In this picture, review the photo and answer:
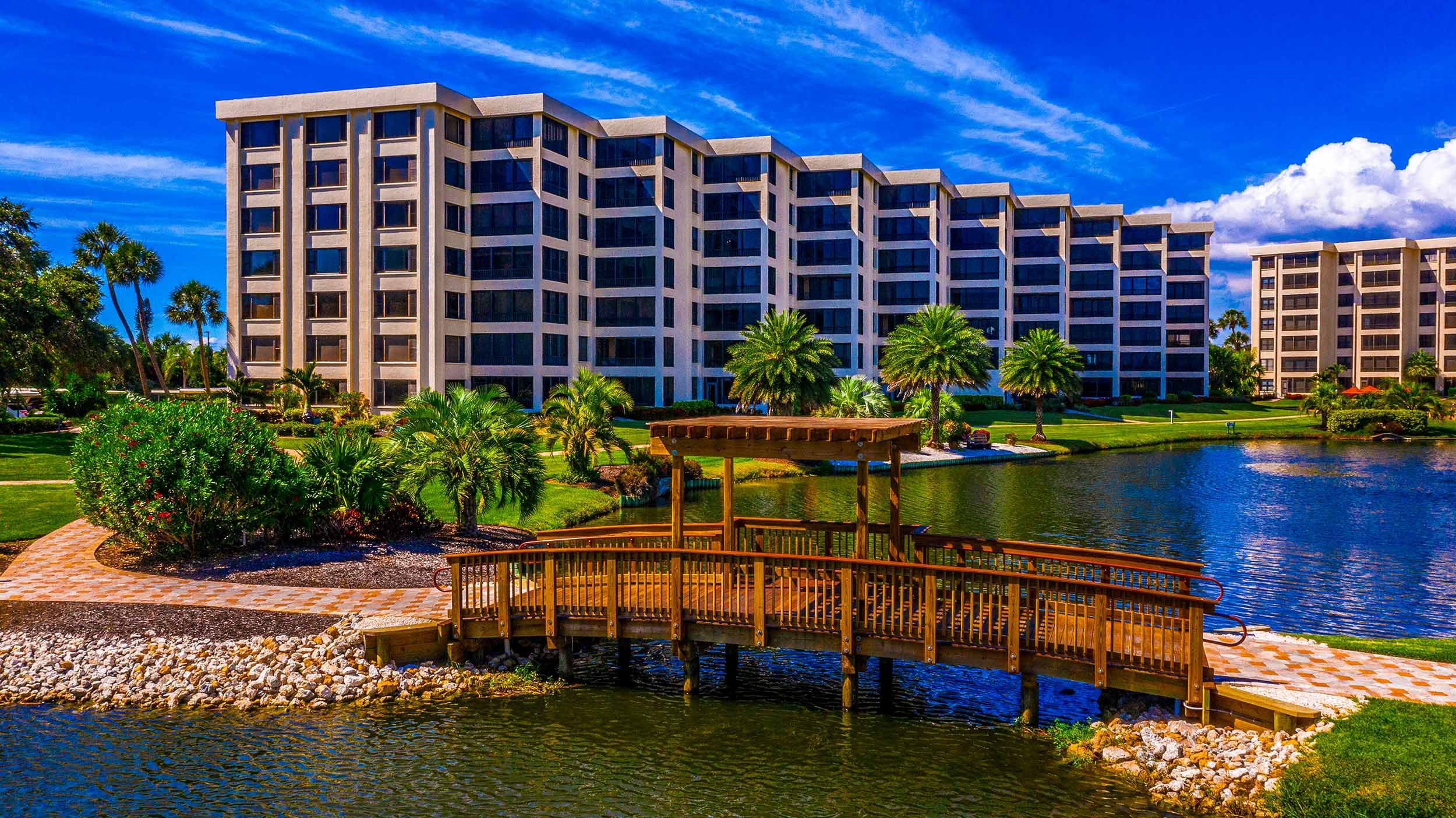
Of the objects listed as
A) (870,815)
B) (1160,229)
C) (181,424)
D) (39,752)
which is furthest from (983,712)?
(1160,229)

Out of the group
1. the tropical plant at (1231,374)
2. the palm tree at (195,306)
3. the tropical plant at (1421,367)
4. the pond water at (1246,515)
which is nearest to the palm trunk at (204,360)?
the palm tree at (195,306)

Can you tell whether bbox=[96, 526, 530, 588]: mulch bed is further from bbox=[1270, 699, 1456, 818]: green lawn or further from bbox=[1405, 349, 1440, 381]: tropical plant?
bbox=[1405, 349, 1440, 381]: tropical plant

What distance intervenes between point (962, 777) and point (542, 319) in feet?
200

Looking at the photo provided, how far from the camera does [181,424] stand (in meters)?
23.1

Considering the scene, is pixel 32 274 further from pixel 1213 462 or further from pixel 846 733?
pixel 1213 462

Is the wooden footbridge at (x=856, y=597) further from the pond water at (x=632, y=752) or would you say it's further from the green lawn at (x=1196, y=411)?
the green lawn at (x=1196, y=411)

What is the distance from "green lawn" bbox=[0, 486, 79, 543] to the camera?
2656cm

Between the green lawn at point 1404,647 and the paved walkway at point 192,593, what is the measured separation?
613 inches

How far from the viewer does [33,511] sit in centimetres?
2905

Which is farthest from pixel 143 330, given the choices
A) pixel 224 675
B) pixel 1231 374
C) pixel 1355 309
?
pixel 1355 309

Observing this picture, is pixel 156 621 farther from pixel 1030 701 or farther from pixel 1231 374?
pixel 1231 374

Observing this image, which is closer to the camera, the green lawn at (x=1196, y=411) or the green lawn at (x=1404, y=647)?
the green lawn at (x=1404, y=647)

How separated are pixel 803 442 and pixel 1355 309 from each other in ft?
488

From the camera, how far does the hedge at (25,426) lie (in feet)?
164
